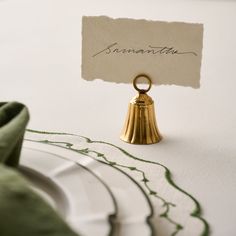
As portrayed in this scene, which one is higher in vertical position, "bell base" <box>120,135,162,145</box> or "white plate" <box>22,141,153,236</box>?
"bell base" <box>120,135,162,145</box>

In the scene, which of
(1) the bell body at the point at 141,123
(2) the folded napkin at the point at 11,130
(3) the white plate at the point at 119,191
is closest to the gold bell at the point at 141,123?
(1) the bell body at the point at 141,123

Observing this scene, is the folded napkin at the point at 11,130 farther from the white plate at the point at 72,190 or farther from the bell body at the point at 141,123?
the bell body at the point at 141,123

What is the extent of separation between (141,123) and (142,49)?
0.11 meters

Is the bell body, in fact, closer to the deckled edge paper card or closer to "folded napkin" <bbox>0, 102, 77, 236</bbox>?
the deckled edge paper card

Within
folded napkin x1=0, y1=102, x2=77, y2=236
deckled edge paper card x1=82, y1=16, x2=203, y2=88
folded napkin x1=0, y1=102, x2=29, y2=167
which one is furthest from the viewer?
deckled edge paper card x1=82, y1=16, x2=203, y2=88

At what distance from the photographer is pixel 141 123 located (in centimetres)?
74

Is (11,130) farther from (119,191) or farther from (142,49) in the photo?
(142,49)

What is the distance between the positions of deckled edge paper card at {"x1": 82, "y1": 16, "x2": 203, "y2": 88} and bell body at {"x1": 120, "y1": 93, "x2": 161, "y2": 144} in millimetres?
44

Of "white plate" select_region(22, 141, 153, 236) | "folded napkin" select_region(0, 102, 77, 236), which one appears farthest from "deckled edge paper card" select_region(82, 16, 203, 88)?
"folded napkin" select_region(0, 102, 77, 236)

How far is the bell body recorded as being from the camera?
74cm

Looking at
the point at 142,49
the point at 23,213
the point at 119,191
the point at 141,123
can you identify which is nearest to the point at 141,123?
the point at 141,123

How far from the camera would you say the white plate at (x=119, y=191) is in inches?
17.6

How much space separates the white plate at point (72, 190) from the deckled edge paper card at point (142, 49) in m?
0.18

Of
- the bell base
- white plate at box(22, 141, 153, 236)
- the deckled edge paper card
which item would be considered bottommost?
white plate at box(22, 141, 153, 236)
